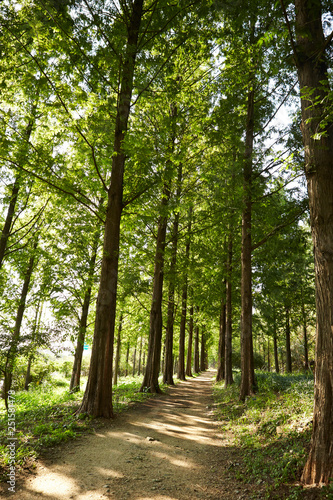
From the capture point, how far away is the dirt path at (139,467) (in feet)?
11.7

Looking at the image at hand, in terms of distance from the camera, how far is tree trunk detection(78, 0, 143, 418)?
6715 millimetres

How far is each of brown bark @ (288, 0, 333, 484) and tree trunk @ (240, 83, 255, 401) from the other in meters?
4.69

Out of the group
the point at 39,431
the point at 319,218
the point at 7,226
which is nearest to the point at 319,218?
the point at 319,218

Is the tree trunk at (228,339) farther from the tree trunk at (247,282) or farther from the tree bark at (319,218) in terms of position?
the tree bark at (319,218)

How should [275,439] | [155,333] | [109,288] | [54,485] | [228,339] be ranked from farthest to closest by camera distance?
[228,339]
[155,333]
[109,288]
[275,439]
[54,485]

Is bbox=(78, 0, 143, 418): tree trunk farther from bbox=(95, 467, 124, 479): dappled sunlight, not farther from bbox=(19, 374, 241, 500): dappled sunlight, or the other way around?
bbox=(95, 467, 124, 479): dappled sunlight

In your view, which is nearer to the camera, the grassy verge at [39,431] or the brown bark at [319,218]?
the brown bark at [319,218]

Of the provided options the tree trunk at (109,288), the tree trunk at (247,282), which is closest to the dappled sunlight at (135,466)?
the tree trunk at (109,288)

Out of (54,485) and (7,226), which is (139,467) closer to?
(54,485)

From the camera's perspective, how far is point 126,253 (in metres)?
14.5

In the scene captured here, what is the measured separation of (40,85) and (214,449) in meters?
8.36

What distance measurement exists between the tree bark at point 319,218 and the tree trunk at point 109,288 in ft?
11.7

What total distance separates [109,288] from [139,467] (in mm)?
3929

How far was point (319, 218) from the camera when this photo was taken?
3748 millimetres
